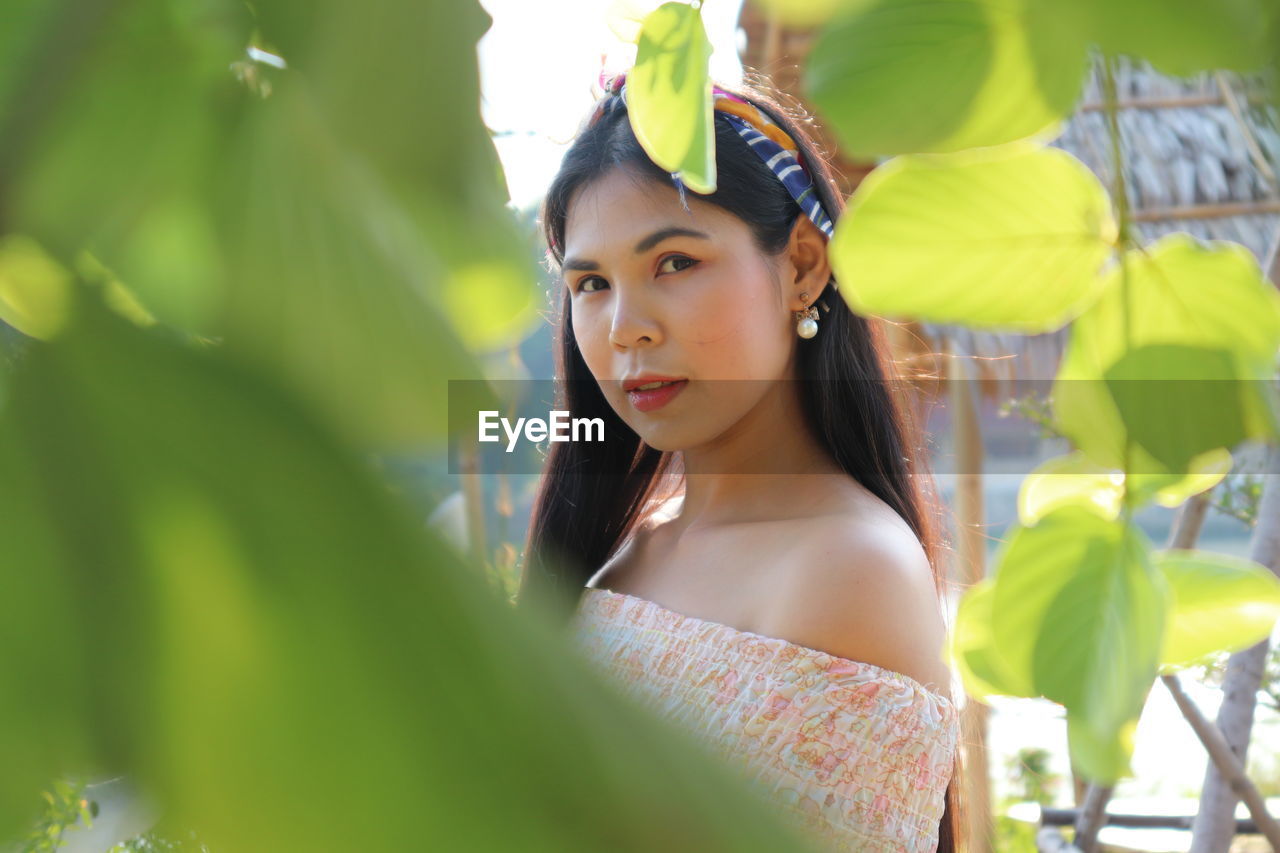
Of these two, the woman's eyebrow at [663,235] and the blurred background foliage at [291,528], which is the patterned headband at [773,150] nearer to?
the woman's eyebrow at [663,235]

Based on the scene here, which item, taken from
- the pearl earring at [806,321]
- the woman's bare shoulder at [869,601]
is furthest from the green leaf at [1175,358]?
the pearl earring at [806,321]

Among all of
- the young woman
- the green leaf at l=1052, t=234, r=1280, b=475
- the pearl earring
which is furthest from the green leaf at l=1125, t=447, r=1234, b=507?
the pearl earring

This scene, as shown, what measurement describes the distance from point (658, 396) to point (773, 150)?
0.27 m

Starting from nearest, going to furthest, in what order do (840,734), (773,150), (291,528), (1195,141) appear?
(291,528)
(1195,141)
(840,734)
(773,150)

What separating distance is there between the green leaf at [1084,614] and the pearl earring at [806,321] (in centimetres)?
99

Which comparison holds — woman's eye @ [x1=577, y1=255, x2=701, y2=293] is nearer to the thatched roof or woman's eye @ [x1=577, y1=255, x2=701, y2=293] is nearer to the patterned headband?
the patterned headband

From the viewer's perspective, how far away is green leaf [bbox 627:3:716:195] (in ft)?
0.45

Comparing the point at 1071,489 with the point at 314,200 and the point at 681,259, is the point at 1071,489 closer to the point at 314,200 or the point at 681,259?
the point at 314,200

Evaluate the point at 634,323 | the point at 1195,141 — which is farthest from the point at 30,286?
the point at 634,323

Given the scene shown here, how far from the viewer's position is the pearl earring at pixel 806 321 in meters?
1.11

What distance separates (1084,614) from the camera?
0.38 ft

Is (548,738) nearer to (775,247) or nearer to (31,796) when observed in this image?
(31,796)

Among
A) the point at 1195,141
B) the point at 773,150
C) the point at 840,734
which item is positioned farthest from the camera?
the point at 773,150

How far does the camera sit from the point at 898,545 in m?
1.01
